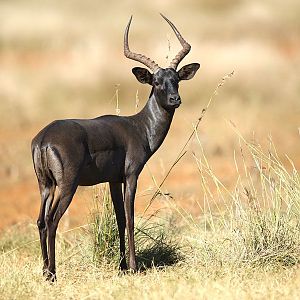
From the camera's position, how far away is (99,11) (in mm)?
48281

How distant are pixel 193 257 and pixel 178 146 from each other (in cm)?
1131

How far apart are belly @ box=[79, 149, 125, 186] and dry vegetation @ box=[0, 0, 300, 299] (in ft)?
1.75

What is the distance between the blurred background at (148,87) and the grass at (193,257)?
2.44 feet

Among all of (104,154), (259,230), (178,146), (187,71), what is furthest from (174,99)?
(178,146)

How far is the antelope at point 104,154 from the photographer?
854 centimetres

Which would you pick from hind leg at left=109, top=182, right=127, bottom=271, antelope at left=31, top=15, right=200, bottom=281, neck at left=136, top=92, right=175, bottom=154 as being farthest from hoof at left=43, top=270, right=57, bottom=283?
neck at left=136, top=92, right=175, bottom=154

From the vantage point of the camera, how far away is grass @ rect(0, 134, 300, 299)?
8000mm

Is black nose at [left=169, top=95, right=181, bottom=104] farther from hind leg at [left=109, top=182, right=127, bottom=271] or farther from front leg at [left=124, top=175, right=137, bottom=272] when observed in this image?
hind leg at [left=109, top=182, right=127, bottom=271]

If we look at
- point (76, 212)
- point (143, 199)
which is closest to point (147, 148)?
point (76, 212)

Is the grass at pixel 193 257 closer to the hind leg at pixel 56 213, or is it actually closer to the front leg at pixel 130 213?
the front leg at pixel 130 213

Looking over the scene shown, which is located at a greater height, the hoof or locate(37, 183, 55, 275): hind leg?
locate(37, 183, 55, 275): hind leg

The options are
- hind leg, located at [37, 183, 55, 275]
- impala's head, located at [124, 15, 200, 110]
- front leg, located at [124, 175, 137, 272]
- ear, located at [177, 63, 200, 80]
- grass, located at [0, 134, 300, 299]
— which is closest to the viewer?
grass, located at [0, 134, 300, 299]

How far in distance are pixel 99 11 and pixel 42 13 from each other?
5.13 m

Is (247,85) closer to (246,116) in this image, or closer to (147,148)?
(246,116)
